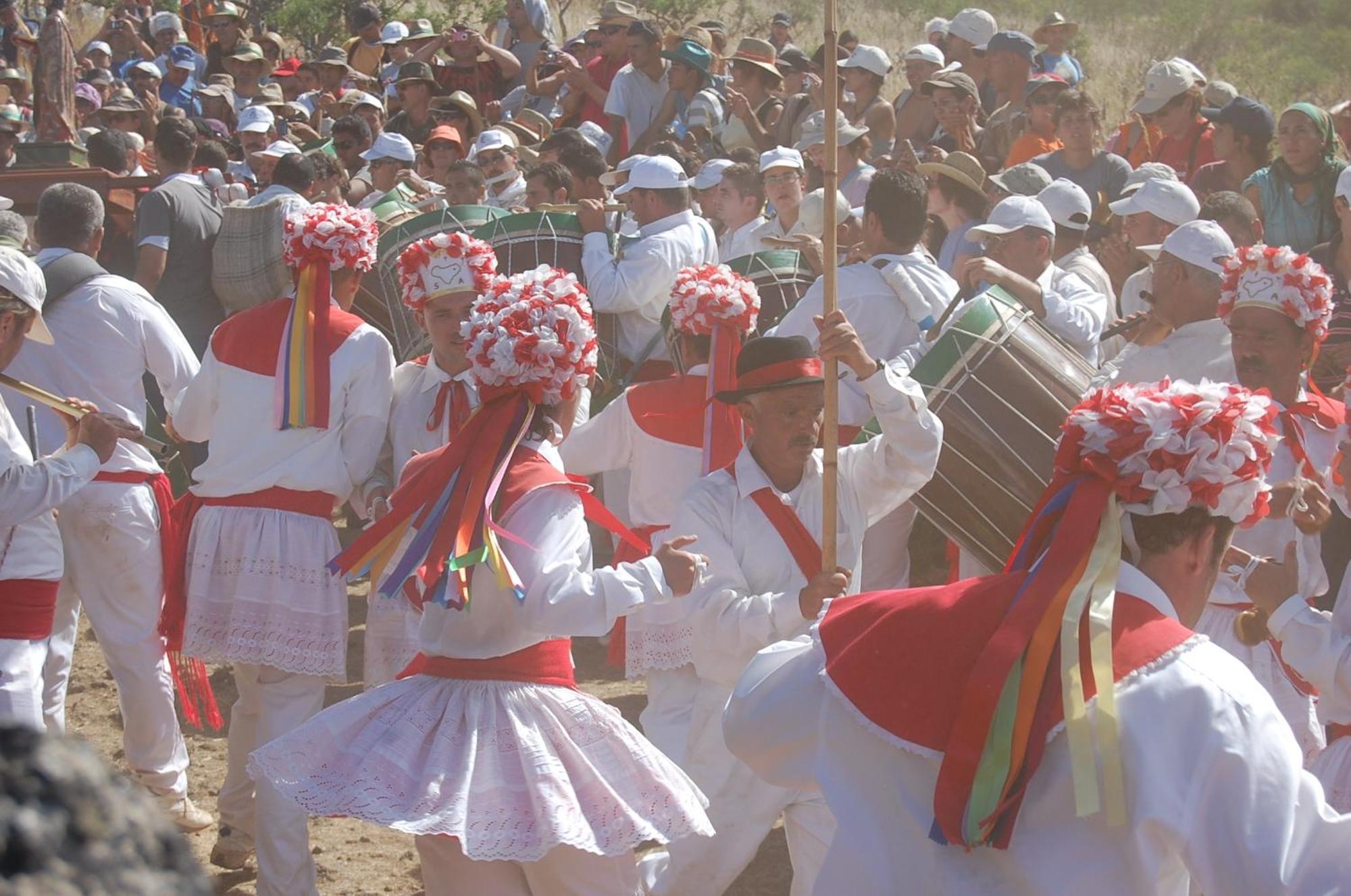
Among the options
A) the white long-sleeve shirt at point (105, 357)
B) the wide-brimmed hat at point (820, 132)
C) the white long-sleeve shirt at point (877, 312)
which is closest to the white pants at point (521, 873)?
the white long-sleeve shirt at point (105, 357)

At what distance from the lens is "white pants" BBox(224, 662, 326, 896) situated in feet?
18.2

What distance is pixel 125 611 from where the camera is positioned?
6.27 m

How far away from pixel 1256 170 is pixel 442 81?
30.4 feet

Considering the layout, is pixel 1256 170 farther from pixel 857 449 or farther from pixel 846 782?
pixel 846 782

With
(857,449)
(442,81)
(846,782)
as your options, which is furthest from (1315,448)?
(442,81)

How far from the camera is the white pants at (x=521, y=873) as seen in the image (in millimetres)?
4199

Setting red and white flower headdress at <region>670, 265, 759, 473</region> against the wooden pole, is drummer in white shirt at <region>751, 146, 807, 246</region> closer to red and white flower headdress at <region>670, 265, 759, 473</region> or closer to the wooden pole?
red and white flower headdress at <region>670, 265, 759, 473</region>

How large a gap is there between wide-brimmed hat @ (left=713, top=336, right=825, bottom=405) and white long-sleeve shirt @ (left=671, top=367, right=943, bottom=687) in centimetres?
19

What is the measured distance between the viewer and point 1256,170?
8375mm

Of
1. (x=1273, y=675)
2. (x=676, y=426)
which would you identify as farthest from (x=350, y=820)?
(x=1273, y=675)

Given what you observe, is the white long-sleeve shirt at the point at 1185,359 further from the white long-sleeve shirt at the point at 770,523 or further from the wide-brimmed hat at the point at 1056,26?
the wide-brimmed hat at the point at 1056,26

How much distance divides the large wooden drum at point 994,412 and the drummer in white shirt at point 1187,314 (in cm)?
25

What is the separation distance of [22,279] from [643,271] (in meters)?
3.18

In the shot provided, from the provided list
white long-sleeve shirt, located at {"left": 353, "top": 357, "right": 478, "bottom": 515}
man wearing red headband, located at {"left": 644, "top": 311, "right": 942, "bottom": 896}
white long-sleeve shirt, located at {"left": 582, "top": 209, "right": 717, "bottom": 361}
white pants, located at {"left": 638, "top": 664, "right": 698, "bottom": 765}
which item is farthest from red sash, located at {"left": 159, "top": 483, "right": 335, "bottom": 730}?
white long-sleeve shirt, located at {"left": 582, "top": 209, "right": 717, "bottom": 361}
